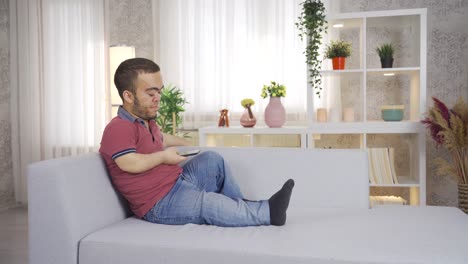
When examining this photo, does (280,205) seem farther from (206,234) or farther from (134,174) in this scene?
(134,174)

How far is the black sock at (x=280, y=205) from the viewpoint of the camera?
6.50 ft

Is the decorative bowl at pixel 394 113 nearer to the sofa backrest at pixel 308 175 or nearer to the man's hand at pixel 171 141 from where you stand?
the sofa backrest at pixel 308 175

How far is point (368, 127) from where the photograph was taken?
3623mm

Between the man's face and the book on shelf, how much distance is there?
6.65 feet

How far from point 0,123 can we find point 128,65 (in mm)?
3403

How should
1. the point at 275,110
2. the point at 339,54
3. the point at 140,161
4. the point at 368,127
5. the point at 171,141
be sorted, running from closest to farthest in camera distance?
the point at 140,161
the point at 171,141
the point at 368,127
the point at 339,54
the point at 275,110

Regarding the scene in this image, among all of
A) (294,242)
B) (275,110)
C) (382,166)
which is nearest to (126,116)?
(294,242)

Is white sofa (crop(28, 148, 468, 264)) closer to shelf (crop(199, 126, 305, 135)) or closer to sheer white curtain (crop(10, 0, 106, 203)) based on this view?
shelf (crop(199, 126, 305, 135))

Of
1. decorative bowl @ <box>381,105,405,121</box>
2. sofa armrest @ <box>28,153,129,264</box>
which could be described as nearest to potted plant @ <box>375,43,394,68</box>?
decorative bowl @ <box>381,105,405,121</box>

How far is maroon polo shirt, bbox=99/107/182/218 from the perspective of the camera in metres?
2.05

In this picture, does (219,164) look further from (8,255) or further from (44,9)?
(44,9)

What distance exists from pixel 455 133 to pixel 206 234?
2175mm

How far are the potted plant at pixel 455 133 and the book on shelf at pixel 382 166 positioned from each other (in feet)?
1.07

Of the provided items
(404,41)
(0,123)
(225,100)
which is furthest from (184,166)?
(0,123)
